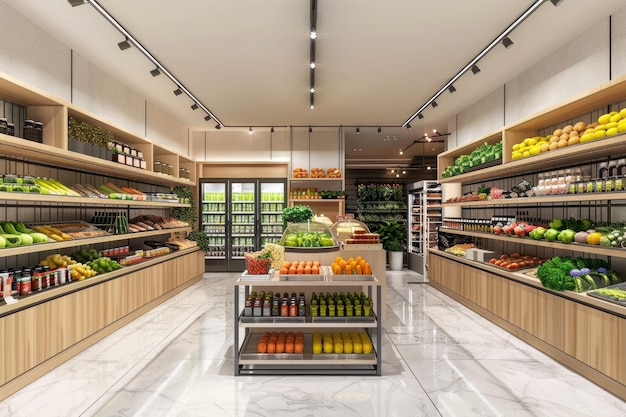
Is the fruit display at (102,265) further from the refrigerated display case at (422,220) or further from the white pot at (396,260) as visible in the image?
the white pot at (396,260)

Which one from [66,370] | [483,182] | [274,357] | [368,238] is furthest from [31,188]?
[483,182]

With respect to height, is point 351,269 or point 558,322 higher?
point 351,269

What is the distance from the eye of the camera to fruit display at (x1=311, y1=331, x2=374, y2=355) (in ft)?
12.0

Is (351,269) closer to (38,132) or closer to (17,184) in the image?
(17,184)

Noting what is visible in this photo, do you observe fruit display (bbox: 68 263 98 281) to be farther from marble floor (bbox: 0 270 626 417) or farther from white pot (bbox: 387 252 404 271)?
white pot (bbox: 387 252 404 271)

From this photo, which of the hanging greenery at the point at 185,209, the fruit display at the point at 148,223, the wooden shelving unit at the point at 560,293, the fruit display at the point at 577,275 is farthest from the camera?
the hanging greenery at the point at 185,209

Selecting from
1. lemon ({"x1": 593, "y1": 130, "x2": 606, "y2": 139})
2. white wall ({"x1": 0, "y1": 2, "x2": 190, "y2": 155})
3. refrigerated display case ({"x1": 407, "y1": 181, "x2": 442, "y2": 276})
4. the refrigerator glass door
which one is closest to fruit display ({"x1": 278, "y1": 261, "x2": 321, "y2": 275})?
lemon ({"x1": 593, "y1": 130, "x2": 606, "y2": 139})

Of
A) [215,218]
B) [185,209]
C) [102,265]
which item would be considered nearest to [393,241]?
[215,218]

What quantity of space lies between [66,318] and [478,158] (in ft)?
19.9

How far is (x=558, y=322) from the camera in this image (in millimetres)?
3955

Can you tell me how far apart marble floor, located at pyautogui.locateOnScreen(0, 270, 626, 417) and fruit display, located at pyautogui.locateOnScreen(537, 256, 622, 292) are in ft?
2.71

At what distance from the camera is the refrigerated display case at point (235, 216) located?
32.5 ft

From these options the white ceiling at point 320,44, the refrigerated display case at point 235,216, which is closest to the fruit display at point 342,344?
the white ceiling at point 320,44

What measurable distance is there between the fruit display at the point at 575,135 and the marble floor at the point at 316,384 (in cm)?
232
